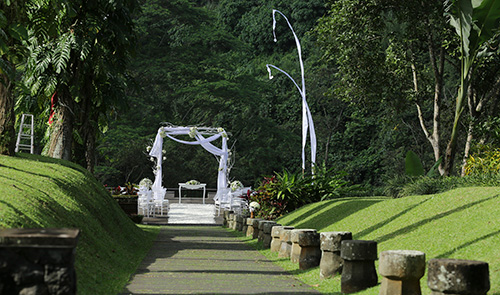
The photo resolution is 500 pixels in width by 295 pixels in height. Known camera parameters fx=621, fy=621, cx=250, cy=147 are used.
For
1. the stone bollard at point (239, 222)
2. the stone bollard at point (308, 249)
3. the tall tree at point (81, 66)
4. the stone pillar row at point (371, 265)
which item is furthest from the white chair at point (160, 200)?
the stone bollard at point (308, 249)

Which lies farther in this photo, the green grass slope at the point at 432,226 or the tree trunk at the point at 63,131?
the tree trunk at the point at 63,131

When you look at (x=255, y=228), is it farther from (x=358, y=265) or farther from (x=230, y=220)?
(x=358, y=265)

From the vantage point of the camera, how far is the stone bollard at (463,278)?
444 centimetres

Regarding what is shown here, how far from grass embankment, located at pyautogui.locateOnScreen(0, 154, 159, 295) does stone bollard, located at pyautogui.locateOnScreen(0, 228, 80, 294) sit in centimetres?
198

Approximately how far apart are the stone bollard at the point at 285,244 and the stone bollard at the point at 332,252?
2081 mm

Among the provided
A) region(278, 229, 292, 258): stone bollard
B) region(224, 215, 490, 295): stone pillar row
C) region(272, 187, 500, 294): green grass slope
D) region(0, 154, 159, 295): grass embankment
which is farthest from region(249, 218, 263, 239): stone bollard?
region(278, 229, 292, 258): stone bollard

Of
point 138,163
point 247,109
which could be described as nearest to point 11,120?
point 138,163

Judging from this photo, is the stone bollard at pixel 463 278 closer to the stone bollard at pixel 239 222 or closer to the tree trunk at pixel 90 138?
the stone bollard at pixel 239 222

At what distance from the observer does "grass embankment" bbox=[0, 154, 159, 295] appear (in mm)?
6449

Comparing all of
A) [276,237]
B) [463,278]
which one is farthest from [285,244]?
[463,278]

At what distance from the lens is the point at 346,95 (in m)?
19.0

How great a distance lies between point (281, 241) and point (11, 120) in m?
5.57

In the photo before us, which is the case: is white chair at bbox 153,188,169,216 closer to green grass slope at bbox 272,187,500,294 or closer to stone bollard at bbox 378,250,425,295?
green grass slope at bbox 272,187,500,294

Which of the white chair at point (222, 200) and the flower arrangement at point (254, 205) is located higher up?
the flower arrangement at point (254, 205)
